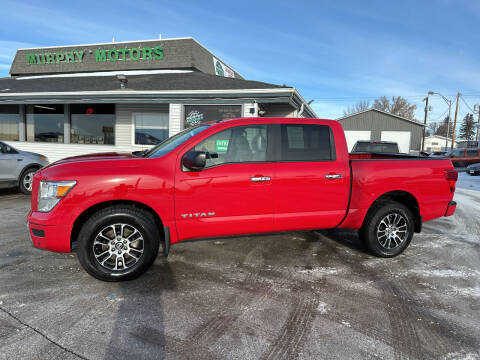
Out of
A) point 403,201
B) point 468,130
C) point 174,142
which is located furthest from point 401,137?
point 468,130

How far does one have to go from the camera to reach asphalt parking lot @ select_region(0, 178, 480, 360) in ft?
7.68

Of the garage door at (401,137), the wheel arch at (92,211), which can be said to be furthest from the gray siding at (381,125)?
the wheel arch at (92,211)

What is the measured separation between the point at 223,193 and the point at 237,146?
0.60m

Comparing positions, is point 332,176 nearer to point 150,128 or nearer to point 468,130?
point 150,128

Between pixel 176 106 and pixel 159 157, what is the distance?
804 centimetres

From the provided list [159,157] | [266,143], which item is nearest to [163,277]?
[159,157]

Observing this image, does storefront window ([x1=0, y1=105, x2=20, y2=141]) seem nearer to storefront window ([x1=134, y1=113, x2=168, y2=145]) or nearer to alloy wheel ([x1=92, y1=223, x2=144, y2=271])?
storefront window ([x1=134, y1=113, x2=168, y2=145])

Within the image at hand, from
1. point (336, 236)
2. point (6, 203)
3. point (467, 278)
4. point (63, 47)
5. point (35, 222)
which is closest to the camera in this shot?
point (35, 222)

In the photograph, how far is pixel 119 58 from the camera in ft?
53.4

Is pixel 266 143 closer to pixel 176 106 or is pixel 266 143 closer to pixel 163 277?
pixel 163 277

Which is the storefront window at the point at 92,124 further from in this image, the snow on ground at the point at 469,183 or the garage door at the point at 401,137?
the garage door at the point at 401,137

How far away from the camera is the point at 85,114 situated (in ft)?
41.9

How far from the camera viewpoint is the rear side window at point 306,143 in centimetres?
380

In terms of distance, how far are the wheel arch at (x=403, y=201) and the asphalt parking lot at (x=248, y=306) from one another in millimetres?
561
